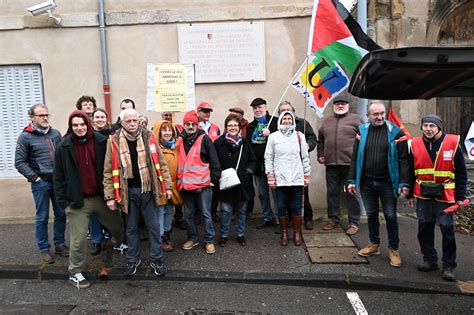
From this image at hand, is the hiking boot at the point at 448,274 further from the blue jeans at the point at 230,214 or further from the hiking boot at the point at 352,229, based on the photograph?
the blue jeans at the point at 230,214

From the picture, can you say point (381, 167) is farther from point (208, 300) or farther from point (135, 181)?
point (135, 181)

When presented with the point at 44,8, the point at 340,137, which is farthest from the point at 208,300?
the point at 44,8

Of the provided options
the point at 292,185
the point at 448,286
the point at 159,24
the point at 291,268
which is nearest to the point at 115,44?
the point at 159,24

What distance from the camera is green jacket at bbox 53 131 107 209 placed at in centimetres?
410

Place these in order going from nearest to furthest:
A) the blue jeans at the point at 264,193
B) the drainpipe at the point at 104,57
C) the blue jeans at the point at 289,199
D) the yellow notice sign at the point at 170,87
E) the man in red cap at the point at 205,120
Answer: the blue jeans at the point at 289,199 < the yellow notice sign at the point at 170,87 < the man in red cap at the point at 205,120 < the blue jeans at the point at 264,193 < the drainpipe at the point at 104,57

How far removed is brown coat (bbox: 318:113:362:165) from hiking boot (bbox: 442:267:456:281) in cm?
190

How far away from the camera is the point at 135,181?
14.0 feet

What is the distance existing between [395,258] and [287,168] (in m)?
1.65

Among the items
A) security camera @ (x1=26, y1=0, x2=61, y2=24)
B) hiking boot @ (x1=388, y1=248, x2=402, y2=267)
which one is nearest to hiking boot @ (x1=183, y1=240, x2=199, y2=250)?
hiking boot @ (x1=388, y1=248, x2=402, y2=267)

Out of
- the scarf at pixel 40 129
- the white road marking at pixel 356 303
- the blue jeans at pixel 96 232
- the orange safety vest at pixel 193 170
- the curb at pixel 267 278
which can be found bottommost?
the white road marking at pixel 356 303

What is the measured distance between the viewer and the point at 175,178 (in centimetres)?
497

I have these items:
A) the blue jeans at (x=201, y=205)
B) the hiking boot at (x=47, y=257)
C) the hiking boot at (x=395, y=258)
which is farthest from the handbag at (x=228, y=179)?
the hiking boot at (x=47, y=257)

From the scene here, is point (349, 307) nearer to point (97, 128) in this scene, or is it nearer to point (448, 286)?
point (448, 286)

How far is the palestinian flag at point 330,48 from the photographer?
489 centimetres
